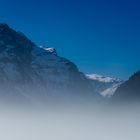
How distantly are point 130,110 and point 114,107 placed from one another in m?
42.2

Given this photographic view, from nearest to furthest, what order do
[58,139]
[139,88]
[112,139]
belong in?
[112,139] → [58,139] → [139,88]

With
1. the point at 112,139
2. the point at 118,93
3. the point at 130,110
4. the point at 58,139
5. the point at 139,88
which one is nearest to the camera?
the point at 112,139

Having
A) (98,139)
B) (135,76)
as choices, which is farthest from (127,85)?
(98,139)

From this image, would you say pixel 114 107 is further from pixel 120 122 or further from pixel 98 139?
pixel 98 139

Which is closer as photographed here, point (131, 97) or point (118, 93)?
point (131, 97)

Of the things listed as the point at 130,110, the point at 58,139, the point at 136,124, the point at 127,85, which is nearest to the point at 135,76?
the point at 127,85

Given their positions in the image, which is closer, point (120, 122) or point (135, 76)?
point (120, 122)

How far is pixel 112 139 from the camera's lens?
115 m

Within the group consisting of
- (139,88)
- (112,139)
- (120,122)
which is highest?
(139,88)

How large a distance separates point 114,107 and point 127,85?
14.0 meters

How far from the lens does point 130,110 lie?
15400 cm

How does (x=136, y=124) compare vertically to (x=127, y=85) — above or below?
below

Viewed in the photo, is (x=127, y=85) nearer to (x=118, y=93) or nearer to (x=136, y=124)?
(x=118, y=93)

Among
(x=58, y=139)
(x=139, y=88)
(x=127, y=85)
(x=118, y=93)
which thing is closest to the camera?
(x=58, y=139)
